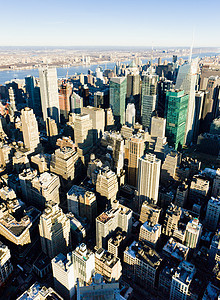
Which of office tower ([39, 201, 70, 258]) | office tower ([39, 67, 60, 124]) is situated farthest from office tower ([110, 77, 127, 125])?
office tower ([39, 201, 70, 258])

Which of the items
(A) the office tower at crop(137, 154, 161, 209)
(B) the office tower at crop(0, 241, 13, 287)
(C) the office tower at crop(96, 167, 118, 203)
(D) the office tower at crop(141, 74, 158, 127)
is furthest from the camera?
(D) the office tower at crop(141, 74, 158, 127)

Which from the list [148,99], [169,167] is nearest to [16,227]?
[169,167]

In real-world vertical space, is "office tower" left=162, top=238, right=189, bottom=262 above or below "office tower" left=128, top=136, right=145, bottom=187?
below

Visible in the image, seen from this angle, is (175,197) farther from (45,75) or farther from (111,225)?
(45,75)

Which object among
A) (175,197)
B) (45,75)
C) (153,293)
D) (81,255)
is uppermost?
(45,75)

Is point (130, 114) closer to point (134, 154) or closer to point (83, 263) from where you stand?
point (134, 154)

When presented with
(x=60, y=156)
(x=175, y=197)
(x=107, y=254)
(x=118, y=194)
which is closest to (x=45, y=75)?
(x=60, y=156)

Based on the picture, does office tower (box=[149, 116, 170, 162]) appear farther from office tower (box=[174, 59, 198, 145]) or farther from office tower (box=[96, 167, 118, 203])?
office tower (box=[96, 167, 118, 203])
